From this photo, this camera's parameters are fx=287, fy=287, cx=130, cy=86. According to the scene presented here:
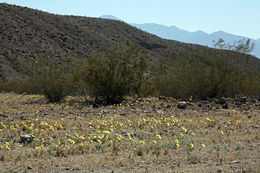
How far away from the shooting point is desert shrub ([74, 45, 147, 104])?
43.3 feet

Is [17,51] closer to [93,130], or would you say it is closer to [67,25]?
[67,25]

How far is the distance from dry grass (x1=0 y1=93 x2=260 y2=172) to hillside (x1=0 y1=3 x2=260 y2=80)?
19366 mm

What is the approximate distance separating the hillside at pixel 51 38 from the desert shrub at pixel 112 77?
1402cm

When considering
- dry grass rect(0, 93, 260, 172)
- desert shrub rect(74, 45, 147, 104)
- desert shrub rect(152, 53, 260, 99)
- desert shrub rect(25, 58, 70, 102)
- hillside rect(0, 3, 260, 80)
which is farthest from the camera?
hillside rect(0, 3, 260, 80)

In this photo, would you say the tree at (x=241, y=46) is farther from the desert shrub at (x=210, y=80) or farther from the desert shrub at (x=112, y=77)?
the desert shrub at (x=112, y=77)

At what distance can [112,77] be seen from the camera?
13406mm

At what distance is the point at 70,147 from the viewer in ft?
18.9

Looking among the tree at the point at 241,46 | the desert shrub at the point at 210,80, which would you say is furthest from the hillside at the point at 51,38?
the tree at the point at 241,46

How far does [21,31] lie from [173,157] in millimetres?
38970

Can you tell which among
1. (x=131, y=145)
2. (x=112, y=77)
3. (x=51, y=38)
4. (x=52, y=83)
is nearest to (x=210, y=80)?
(x=112, y=77)

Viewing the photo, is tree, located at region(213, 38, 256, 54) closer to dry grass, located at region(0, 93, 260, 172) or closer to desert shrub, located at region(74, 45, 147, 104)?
desert shrub, located at region(74, 45, 147, 104)

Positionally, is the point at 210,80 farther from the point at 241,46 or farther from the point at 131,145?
the point at 131,145

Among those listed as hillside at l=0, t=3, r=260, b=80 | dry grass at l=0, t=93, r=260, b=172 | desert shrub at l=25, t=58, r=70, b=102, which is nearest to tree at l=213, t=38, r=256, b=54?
dry grass at l=0, t=93, r=260, b=172

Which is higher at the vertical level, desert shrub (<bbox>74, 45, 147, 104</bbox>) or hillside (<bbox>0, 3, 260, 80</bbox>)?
hillside (<bbox>0, 3, 260, 80</bbox>)
